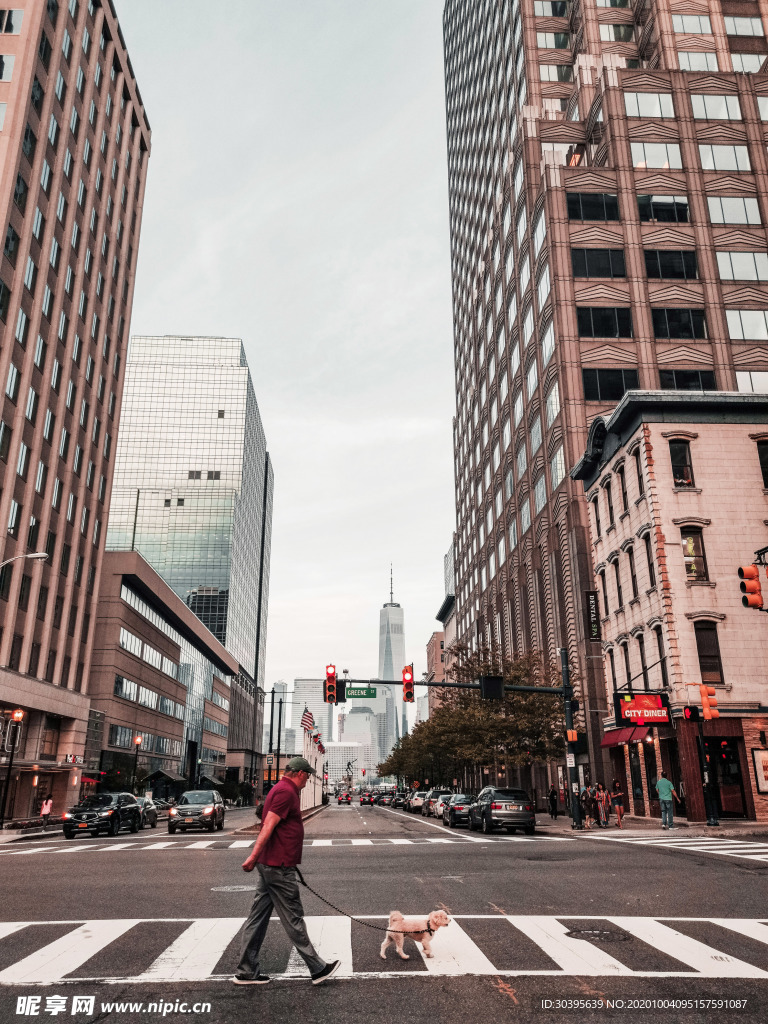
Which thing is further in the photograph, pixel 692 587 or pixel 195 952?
pixel 692 587

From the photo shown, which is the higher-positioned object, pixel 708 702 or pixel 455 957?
pixel 708 702

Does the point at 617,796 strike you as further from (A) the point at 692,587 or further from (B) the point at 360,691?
(B) the point at 360,691

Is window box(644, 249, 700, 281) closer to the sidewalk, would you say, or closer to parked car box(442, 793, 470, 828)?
the sidewalk

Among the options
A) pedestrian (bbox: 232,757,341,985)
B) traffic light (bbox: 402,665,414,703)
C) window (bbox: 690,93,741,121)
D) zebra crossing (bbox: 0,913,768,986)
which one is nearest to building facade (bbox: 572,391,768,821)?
traffic light (bbox: 402,665,414,703)

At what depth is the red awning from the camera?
119ft

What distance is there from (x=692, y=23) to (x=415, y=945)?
75.2m

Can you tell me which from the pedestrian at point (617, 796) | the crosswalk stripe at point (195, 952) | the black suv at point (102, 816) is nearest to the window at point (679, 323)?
the pedestrian at point (617, 796)

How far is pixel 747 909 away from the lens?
10.4 m

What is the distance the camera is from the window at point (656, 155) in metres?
58.1

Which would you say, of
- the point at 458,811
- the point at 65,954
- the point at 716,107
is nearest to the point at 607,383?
the point at 716,107

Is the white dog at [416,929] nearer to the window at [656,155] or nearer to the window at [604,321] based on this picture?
the window at [604,321]

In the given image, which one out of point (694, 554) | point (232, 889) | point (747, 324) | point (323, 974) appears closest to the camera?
point (323, 974)

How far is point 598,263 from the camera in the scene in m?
55.7

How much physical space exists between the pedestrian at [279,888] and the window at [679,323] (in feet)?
173
